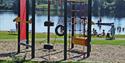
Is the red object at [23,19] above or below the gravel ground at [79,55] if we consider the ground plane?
above

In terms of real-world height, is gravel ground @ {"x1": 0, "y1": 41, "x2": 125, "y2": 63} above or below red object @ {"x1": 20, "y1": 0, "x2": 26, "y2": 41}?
below

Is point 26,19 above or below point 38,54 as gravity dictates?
above

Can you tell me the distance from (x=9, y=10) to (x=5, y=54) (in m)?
116

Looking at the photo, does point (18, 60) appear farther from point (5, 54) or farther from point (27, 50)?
point (27, 50)

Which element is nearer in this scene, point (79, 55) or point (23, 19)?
point (79, 55)

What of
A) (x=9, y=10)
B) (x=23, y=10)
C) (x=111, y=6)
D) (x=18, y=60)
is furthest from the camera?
(x=9, y=10)

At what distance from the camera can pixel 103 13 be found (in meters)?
126

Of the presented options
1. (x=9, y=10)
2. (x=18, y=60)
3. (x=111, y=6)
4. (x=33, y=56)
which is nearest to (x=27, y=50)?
(x=33, y=56)

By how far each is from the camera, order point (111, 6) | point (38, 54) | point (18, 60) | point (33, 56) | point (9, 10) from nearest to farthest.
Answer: point (18, 60) < point (33, 56) < point (38, 54) < point (111, 6) < point (9, 10)

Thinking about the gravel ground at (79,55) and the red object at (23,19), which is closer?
the gravel ground at (79,55)

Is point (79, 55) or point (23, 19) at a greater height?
point (23, 19)

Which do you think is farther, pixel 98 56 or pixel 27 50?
pixel 27 50

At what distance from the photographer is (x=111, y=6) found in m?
120

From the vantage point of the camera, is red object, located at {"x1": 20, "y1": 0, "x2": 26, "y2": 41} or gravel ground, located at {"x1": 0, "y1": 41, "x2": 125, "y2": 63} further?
red object, located at {"x1": 20, "y1": 0, "x2": 26, "y2": 41}
